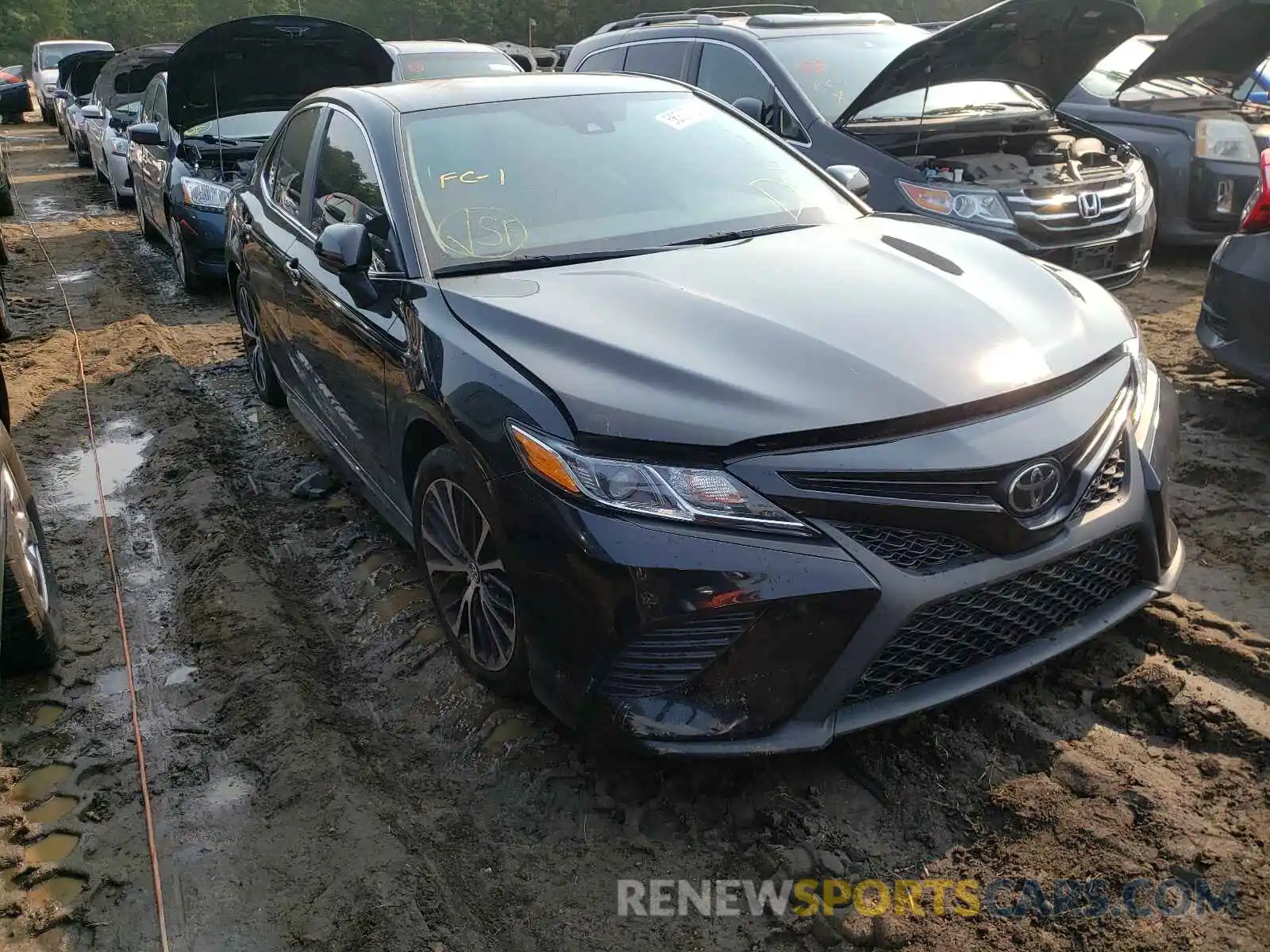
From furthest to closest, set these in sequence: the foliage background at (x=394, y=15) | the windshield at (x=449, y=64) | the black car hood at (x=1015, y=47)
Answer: the foliage background at (x=394, y=15) < the windshield at (x=449, y=64) < the black car hood at (x=1015, y=47)

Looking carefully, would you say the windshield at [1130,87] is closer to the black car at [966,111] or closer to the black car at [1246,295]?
the black car at [966,111]

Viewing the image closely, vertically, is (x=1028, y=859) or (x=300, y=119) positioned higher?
(x=300, y=119)

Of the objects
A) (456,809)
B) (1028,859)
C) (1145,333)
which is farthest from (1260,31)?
(456,809)

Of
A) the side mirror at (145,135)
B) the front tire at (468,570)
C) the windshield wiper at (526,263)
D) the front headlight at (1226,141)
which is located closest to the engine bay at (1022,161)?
the front headlight at (1226,141)

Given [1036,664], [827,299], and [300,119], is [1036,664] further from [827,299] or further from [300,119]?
[300,119]

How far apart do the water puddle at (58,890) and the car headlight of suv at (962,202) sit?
5390mm

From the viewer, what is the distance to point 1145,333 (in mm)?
6277

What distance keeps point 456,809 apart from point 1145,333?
526cm

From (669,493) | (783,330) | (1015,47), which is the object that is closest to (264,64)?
(1015,47)

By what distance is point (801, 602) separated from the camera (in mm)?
2369

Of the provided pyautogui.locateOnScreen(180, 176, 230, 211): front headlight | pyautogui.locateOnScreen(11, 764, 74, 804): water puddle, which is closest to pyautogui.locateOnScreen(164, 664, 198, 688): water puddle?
pyautogui.locateOnScreen(11, 764, 74, 804): water puddle

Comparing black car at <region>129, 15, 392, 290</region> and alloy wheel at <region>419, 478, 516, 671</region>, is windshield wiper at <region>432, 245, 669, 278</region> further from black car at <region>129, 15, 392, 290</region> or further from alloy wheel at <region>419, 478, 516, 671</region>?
black car at <region>129, 15, 392, 290</region>

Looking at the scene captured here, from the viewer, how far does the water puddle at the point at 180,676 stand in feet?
11.5

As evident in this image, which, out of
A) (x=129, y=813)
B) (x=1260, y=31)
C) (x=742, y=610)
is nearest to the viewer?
(x=742, y=610)
